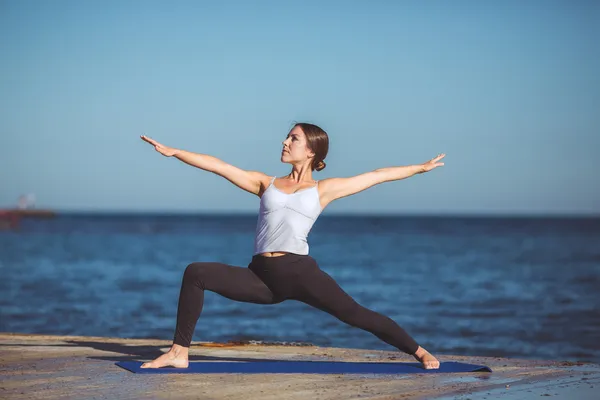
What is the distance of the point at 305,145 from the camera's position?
20.1 ft

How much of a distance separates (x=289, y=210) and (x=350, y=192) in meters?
0.48

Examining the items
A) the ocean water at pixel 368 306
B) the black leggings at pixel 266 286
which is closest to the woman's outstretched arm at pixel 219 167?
the black leggings at pixel 266 286

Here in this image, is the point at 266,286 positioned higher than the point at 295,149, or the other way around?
the point at 295,149

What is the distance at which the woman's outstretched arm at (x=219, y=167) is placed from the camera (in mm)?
6027

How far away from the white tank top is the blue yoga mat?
0.81 metres

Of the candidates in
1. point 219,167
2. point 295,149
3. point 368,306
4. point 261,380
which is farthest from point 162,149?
point 368,306

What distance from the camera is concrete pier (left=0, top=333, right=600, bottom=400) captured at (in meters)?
5.28

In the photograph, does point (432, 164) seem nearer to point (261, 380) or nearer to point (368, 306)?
point (261, 380)

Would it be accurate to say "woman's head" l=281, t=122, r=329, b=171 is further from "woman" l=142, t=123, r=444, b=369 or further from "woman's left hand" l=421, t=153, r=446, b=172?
"woman's left hand" l=421, t=153, r=446, b=172

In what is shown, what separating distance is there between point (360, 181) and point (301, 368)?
1336mm

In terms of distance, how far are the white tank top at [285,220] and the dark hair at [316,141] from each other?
12.0 inches

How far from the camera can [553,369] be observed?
645cm

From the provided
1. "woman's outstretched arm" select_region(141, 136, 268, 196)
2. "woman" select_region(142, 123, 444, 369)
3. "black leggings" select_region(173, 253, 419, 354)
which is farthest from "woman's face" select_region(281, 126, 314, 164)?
"black leggings" select_region(173, 253, 419, 354)

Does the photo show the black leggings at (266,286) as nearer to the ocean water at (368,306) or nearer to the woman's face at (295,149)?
the woman's face at (295,149)
